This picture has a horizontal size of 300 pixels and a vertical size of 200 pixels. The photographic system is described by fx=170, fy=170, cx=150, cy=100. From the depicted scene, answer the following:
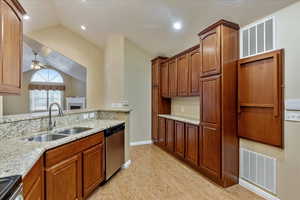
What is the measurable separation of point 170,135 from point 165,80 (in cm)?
151

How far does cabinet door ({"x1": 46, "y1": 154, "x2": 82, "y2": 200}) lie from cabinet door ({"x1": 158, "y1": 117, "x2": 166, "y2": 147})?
2.72 metres

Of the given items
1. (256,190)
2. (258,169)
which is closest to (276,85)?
(258,169)

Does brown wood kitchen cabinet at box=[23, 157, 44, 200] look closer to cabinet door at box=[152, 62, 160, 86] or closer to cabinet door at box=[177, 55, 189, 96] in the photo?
cabinet door at box=[177, 55, 189, 96]

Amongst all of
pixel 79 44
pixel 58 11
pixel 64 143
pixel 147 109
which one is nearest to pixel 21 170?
pixel 64 143

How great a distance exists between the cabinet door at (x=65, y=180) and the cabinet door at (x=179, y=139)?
220cm

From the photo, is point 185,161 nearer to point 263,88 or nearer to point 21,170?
point 263,88

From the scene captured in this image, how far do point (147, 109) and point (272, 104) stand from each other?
340cm

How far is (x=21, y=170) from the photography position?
3.43 feet

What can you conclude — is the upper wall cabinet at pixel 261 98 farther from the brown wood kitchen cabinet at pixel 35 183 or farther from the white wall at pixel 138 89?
the white wall at pixel 138 89

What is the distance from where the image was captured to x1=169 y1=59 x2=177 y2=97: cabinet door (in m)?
4.24

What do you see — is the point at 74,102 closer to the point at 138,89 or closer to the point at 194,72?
the point at 138,89

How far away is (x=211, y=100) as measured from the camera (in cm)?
277

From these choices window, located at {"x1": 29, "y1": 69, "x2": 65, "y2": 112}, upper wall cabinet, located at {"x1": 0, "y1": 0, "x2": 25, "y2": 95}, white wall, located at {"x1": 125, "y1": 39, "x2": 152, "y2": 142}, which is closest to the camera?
upper wall cabinet, located at {"x1": 0, "y1": 0, "x2": 25, "y2": 95}

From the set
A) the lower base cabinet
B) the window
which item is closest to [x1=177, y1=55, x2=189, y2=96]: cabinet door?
the lower base cabinet
